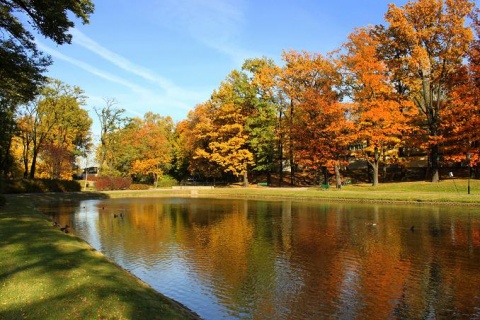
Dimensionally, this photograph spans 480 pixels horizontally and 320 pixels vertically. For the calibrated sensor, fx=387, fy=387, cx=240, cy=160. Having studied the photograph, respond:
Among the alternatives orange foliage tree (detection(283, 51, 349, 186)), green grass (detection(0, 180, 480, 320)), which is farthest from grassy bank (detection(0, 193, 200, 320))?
orange foliage tree (detection(283, 51, 349, 186))

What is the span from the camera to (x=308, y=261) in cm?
1471

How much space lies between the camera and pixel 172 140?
76.4 metres

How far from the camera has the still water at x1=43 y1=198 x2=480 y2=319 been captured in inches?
394

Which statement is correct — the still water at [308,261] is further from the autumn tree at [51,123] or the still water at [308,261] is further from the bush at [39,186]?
the autumn tree at [51,123]

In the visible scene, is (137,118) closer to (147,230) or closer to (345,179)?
(345,179)

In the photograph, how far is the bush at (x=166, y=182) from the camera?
69.6 metres

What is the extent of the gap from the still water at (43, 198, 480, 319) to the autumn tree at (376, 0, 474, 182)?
2086 centimetres

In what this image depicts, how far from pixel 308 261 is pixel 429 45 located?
36.9m

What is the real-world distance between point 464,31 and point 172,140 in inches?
2064

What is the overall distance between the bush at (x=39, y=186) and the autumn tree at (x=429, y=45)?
44.1 m

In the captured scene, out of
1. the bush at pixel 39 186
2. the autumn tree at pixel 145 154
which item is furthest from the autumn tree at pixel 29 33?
the autumn tree at pixel 145 154

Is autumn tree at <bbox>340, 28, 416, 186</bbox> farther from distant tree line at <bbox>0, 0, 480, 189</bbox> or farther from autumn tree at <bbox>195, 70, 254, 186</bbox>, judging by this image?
autumn tree at <bbox>195, 70, 254, 186</bbox>

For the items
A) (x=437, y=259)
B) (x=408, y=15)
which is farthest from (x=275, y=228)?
(x=408, y=15)

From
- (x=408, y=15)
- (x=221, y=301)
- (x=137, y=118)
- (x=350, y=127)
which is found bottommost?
(x=221, y=301)
